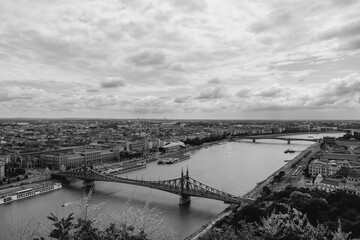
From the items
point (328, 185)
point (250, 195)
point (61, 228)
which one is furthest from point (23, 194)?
point (61, 228)

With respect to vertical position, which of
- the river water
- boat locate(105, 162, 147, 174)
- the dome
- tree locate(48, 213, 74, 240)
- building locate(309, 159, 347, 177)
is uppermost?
tree locate(48, 213, 74, 240)

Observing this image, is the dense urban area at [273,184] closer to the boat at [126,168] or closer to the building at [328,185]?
the building at [328,185]

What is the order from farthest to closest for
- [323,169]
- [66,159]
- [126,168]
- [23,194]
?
[66,159] < [126,168] < [323,169] < [23,194]

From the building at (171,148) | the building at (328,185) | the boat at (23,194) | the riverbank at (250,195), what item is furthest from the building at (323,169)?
the building at (171,148)

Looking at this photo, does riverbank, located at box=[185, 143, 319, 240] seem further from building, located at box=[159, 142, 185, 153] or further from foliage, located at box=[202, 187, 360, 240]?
building, located at box=[159, 142, 185, 153]

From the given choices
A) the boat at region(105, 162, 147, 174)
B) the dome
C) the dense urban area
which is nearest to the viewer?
the dense urban area

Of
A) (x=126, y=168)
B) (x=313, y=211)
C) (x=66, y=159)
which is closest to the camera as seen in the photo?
(x=313, y=211)

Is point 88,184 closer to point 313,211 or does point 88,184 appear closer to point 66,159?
point 66,159

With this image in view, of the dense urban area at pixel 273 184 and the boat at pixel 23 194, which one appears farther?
the boat at pixel 23 194

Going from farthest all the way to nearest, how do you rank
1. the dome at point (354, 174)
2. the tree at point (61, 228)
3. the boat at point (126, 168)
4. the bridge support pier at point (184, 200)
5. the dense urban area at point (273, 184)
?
the boat at point (126, 168) → the dome at point (354, 174) → the bridge support pier at point (184, 200) → the dense urban area at point (273, 184) → the tree at point (61, 228)

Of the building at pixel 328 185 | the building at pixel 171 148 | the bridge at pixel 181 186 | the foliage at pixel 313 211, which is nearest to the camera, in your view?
the foliage at pixel 313 211

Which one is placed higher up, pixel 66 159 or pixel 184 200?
pixel 66 159

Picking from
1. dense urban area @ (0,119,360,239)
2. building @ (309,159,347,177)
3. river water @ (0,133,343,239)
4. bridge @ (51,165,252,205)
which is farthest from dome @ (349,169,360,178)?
bridge @ (51,165,252,205)
